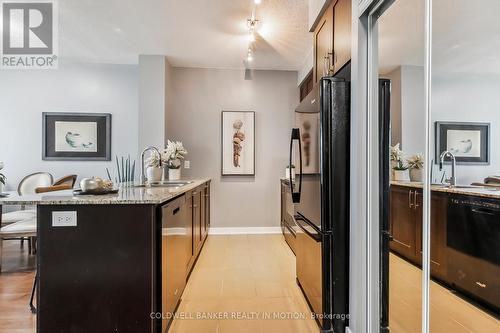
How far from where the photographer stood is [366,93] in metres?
1.69

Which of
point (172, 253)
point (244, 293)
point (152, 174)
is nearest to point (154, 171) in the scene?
point (152, 174)

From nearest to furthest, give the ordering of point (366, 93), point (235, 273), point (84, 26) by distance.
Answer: point (366, 93)
point (235, 273)
point (84, 26)

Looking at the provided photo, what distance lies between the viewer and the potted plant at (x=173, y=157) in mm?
3798

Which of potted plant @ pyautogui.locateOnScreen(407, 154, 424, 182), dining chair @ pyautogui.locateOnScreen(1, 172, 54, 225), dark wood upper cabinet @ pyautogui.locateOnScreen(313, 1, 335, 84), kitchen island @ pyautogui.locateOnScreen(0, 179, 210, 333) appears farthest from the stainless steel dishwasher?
dining chair @ pyautogui.locateOnScreen(1, 172, 54, 225)

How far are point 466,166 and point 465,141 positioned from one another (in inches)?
4.1

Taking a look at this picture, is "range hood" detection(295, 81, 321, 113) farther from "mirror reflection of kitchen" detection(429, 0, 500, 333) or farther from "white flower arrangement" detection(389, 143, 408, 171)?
"mirror reflection of kitchen" detection(429, 0, 500, 333)

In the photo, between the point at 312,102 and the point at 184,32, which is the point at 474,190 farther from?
the point at 184,32

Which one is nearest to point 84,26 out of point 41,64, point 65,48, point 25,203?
point 65,48

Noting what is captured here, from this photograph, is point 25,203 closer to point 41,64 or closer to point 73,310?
point 73,310

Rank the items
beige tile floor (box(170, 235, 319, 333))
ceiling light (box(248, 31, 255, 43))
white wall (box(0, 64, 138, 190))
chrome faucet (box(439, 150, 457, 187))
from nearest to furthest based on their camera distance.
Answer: chrome faucet (box(439, 150, 457, 187)), beige tile floor (box(170, 235, 319, 333)), ceiling light (box(248, 31, 255, 43)), white wall (box(0, 64, 138, 190))

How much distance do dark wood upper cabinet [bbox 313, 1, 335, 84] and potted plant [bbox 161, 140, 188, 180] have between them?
2163mm

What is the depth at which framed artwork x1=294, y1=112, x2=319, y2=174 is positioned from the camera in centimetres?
193

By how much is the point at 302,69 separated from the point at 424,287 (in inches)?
152

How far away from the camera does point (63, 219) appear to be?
62.4 inches
